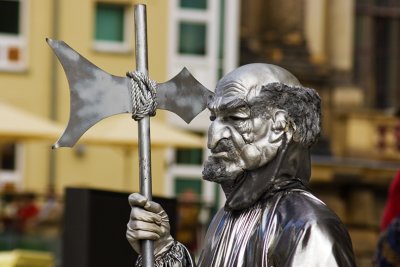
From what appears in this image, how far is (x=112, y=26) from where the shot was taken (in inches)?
1305

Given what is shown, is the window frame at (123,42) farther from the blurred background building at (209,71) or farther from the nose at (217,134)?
the nose at (217,134)

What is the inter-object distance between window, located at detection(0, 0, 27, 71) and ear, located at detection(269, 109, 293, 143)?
995 inches

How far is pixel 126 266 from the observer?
10281mm

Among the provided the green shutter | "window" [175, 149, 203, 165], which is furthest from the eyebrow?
"window" [175, 149, 203, 165]

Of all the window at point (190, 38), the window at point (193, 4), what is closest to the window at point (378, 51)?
the window at point (193, 4)

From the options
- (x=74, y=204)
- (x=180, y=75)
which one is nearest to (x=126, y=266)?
(x=74, y=204)

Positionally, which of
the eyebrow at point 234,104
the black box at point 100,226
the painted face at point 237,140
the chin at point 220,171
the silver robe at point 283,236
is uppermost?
the eyebrow at point 234,104

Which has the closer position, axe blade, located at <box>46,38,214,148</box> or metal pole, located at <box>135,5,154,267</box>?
metal pole, located at <box>135,5,154,267</box>

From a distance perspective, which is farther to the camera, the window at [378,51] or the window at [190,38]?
the window at [378,51]

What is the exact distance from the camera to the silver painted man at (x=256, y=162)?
7.01 meters

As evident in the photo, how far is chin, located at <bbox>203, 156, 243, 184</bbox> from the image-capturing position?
23.3 feet

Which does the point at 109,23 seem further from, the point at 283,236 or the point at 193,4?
the point at 283,236

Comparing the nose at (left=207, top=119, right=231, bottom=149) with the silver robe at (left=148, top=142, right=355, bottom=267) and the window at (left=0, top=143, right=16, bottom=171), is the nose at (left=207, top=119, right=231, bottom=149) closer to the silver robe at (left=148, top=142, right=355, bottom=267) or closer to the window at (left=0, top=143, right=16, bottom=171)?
the silver robe at (left=148, top=142, right=355, bottom=267)

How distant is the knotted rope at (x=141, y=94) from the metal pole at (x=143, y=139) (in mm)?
22
